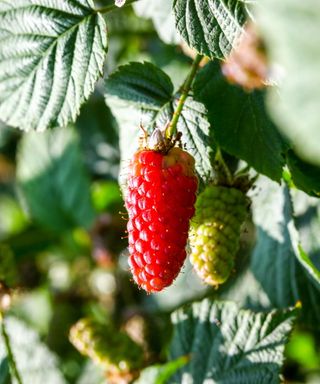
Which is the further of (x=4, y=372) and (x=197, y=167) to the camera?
(x=4, y=372)

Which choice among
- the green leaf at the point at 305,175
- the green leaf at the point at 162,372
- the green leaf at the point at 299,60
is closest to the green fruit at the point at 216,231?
the green leaf at the point at 305,175

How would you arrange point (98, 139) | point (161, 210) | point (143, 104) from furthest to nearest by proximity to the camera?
point (98, 139) < point (143, 104) < point (161, 210)

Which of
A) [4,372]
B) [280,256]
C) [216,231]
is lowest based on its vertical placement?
[4,372]

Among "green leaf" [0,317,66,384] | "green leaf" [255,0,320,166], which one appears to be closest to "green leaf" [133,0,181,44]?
"green leaf" [0,317,66,384]

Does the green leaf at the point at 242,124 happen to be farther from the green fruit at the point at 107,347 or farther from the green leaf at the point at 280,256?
the green fruit at the point at 107,347

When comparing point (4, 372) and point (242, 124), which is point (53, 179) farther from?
point (242, 124)

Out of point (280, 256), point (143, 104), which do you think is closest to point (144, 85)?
point (143, 104)

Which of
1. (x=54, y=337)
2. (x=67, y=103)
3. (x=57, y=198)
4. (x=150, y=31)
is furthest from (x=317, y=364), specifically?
(x=67, y=103)
